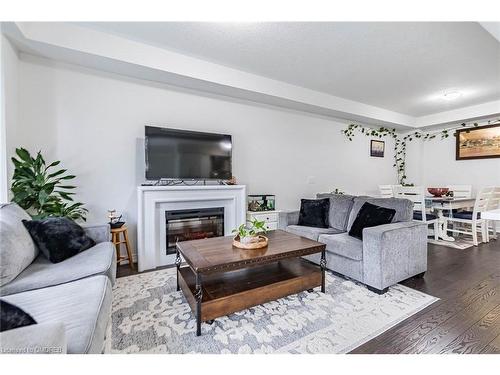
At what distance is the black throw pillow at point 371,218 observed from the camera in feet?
8.40

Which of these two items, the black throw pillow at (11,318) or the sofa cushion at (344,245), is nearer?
the black throw pillow at (11,318)

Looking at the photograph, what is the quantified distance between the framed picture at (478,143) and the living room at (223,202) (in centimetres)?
57

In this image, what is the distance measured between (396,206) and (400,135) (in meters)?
4.25

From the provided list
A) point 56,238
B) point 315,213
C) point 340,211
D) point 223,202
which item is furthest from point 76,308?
point 340,211

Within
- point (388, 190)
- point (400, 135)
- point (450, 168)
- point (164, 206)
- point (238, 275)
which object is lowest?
point (238, 275)

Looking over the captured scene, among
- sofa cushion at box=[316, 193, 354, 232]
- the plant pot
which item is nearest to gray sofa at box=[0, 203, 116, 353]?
the plant pot

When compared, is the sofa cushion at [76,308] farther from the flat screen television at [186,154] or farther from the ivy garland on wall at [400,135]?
the ivy garland on wall at [400,135]

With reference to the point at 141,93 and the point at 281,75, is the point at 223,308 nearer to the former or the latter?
the point at 141,93

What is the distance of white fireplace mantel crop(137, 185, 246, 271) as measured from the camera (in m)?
2.86

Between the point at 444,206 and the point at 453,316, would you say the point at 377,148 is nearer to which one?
the point at 444,206

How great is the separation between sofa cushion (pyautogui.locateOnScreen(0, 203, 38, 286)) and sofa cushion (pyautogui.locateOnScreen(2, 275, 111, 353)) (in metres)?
0.24

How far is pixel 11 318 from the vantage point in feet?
3.02

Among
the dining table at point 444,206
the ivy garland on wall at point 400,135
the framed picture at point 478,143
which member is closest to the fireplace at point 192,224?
the ivy garland on wall at point 400,135
